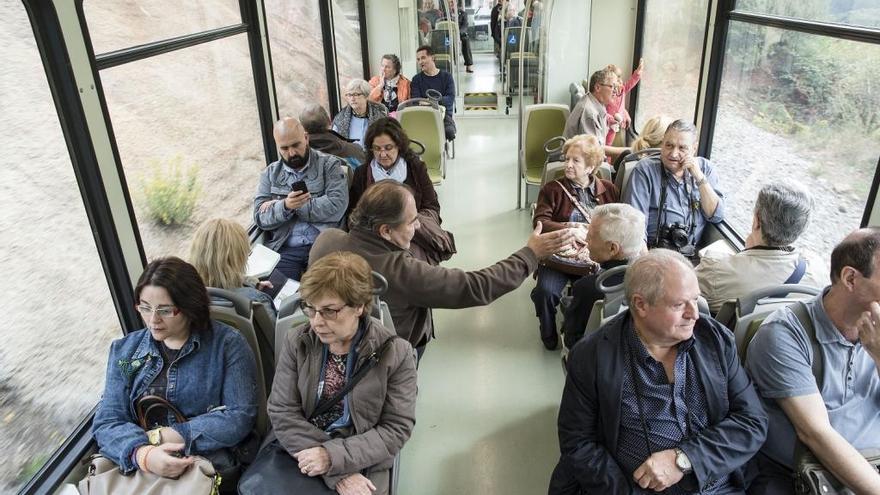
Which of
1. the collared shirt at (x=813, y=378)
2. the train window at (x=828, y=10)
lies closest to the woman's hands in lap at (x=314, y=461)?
the collared shirt at (x=813, y=378)

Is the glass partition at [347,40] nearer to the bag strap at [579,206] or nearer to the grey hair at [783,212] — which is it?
the bag strap at [579,206]

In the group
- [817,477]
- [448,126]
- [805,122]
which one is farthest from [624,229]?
[448,126]

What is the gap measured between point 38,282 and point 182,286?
2.23ft

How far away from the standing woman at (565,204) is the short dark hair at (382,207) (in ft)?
4.51

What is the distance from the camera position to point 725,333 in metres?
1.91

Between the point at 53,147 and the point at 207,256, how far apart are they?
2.29 ft

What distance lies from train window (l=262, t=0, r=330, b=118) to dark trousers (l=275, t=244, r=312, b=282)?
1602 millimetres

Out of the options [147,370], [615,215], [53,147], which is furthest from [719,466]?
[53,147]

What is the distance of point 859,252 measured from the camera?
5.98ft

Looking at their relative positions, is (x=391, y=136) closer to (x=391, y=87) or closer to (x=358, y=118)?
(x=358, y=118)

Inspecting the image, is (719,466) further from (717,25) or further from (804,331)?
(717,25)

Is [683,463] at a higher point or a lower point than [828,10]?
lower

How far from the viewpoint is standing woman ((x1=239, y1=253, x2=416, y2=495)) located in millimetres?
2014

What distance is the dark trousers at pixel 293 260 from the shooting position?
3.87m
